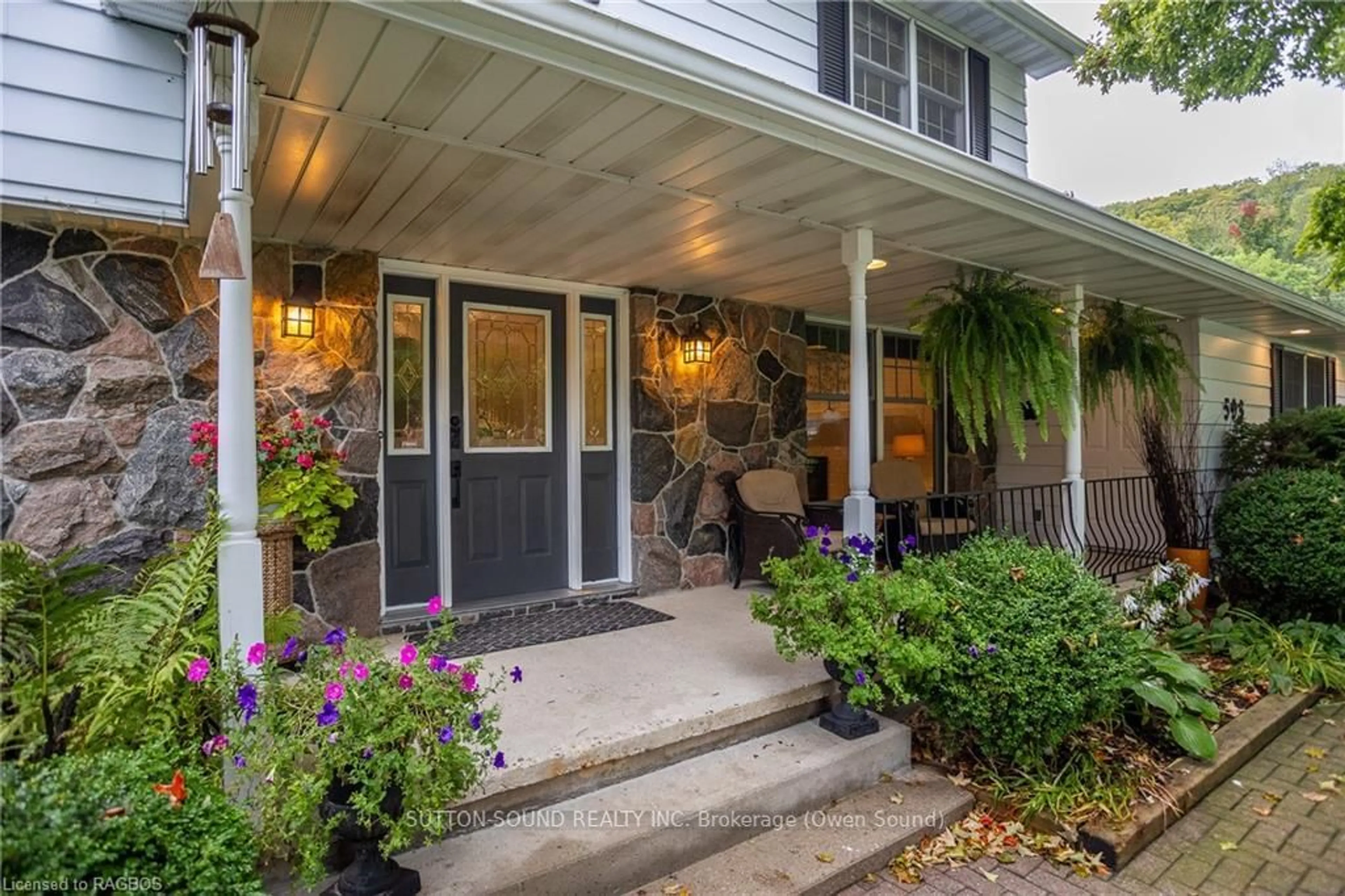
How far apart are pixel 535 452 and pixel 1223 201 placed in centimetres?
2265

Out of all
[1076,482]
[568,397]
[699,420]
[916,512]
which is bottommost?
[916,512]

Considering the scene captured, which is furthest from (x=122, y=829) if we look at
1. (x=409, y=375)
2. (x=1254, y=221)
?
(x=1254, y=221)

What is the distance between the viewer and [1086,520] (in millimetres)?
5043

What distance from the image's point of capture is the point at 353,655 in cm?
187

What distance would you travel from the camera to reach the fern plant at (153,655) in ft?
5.66

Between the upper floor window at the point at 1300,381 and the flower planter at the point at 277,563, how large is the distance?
8.30m

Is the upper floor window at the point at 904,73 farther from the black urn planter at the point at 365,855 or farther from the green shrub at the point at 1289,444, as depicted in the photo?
the black urn planter at the point at 365,855

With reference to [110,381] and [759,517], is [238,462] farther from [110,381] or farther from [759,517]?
[759,517]

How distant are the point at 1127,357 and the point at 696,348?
2.74 metres

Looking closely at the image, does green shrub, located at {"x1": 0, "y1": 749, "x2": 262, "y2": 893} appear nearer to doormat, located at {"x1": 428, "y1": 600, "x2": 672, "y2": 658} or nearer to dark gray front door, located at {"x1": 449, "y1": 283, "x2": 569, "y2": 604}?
doormat, located at {"x1": 428, "y1": 600, "x2": 672, "y2": 658}

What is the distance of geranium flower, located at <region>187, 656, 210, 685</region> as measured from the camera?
1.73 metres

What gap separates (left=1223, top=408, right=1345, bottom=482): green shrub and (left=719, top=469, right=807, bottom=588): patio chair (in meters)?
3.63

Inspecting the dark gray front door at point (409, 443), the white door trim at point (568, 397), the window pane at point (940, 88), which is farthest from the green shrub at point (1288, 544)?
the dark gray front door at point (409, 443)

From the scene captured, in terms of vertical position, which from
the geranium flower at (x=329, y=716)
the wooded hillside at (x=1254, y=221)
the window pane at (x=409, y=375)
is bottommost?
the geranium flower at (x=329, y=716)
